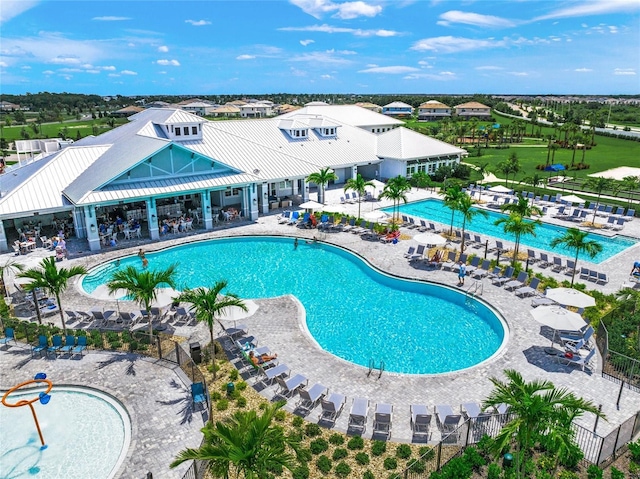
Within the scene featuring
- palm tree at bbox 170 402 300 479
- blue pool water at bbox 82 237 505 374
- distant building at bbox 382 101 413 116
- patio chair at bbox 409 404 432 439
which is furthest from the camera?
distant building at bbox 382 101 413 116

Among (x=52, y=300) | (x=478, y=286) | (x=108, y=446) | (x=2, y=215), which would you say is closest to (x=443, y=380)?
(x=478, y=286)

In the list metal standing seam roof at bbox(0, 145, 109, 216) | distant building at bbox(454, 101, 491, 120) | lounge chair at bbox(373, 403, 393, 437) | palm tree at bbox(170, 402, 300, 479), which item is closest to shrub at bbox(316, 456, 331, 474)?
lounge chair at bbox(373, 403, 393, 437)

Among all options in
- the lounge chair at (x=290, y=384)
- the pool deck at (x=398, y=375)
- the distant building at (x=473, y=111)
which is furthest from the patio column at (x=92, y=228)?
the distant building at (x=473, y=111)

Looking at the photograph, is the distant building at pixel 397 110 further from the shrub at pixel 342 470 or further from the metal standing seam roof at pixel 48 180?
the shrub at pixel 342 470

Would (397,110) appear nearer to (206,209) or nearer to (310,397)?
(206,209)

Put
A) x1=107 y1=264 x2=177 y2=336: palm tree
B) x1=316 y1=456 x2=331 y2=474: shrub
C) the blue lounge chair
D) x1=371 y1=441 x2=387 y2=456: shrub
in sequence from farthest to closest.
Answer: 1. the blue lounge chair
2. x1=107 y1=264 x2=177 y2=336: palm tree
3. x1=371 y1=441 x2=387 y2=456: shrub
4. x1=316 y1=456 x2=331 y2=474: shrub

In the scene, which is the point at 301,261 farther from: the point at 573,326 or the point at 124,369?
the point at 573,326

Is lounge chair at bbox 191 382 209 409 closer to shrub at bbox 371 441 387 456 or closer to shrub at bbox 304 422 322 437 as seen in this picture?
shrub at bbox 304 422 322 437
